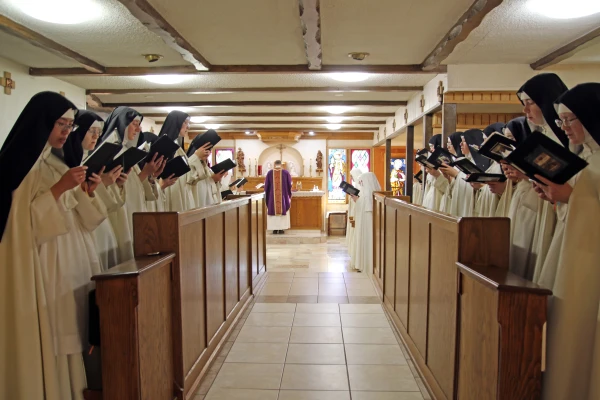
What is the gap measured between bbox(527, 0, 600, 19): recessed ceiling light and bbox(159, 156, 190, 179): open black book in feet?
9.91

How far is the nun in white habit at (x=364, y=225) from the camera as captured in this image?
6523mm

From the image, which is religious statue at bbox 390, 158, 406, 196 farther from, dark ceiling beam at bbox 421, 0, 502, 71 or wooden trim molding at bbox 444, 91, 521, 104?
dark ceiling beam at bbox 421, 0, 502, 71

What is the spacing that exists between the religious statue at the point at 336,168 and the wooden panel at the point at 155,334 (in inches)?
433

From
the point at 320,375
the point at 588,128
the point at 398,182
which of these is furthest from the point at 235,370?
the point at 398,182

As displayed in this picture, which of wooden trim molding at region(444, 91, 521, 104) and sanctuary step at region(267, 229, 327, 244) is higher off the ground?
wooden trim molding at region(444, 91, 521, 104)

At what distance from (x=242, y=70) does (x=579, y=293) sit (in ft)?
14.7

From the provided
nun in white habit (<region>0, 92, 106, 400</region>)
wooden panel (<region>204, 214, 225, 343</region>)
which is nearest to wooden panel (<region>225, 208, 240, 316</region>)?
wooden panel (<region>204, 214, 225, 343</region>)

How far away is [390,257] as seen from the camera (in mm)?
4422

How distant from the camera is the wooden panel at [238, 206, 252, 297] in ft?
15.0

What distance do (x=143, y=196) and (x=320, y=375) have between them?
1.82 metres

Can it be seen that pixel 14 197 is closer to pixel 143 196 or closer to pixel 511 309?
pixel 143 196

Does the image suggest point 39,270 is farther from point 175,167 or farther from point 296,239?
point 296,239

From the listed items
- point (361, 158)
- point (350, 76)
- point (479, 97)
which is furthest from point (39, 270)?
point (361, 158)

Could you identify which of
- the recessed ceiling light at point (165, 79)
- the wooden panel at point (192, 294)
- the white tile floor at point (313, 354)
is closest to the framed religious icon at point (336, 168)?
the recessed ceiling light at point (165, 79)
